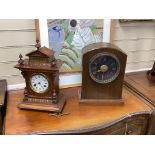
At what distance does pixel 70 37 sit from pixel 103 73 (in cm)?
31

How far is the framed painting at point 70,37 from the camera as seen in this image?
54.3 inches

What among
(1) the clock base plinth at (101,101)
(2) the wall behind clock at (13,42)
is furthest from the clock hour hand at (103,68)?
(2) the wall behind clock at (13,42)

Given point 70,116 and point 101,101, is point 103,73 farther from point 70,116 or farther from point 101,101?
point 70,116

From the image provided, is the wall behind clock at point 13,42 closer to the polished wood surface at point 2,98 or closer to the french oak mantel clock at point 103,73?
the polished wood surface at point 2,98

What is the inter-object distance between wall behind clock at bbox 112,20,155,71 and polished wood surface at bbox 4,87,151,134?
409 mm

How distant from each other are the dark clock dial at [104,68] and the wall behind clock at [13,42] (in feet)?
1.32

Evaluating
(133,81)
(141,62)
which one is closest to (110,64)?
(133,81)

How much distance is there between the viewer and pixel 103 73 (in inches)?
51.9

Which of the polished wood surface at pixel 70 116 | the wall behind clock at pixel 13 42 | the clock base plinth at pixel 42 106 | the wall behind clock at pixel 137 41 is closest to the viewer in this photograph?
the polished wood surface at pixel 70 116

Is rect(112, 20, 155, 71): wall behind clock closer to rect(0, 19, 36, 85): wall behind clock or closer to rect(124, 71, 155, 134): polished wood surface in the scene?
rect(124, 71, 155, 134): polished wood surface

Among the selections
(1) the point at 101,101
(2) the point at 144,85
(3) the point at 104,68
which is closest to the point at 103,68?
(3) the point at 104,68

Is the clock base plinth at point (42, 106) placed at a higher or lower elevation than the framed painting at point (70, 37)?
lower

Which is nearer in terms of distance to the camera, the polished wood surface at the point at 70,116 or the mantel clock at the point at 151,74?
the polished wood surface at the point at 70,116
